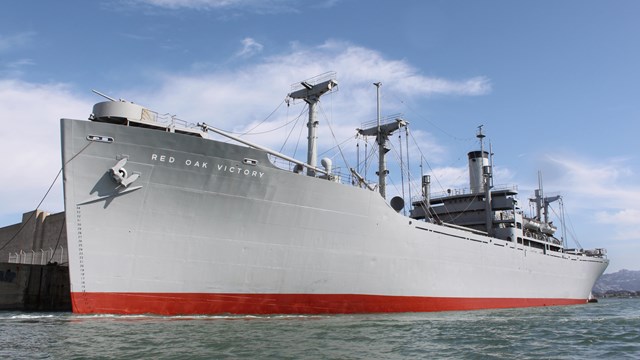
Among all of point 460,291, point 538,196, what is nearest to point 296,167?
point 460,291

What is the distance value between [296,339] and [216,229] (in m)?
5.13

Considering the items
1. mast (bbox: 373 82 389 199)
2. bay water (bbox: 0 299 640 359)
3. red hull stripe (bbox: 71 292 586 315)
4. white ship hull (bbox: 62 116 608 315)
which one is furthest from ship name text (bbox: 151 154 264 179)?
mast (bbox: 373 82 389 199)

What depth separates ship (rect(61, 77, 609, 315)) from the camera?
14.1m

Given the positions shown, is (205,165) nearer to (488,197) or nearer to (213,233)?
(213,233)

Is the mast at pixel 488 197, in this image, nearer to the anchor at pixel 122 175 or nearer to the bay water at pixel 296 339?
the bay water at pixel 296 339

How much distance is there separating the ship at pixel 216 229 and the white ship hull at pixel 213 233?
0.03m

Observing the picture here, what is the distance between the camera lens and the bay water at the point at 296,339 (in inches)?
384

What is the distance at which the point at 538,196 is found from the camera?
3972 centimetres

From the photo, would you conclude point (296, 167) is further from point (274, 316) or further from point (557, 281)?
point (557, 281)

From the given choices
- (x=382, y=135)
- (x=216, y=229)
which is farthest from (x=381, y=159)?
(x=216, y=229)

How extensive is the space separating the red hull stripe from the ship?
0.11 feet

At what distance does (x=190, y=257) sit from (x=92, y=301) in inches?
120

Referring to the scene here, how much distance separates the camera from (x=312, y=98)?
20797mm

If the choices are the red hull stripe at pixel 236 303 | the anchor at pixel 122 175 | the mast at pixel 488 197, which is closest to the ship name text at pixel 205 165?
the anchor at pixel 122 175
